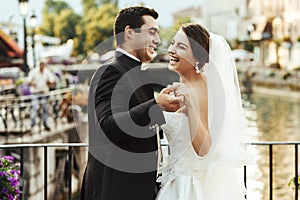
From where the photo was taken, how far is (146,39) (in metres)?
3.86

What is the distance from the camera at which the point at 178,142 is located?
13.1ft

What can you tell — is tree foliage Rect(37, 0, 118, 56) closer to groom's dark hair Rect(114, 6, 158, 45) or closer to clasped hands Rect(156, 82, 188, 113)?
groom's dark hair Rect(114, 6, 158, 45)

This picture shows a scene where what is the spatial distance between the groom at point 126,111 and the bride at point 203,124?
0.14 metres

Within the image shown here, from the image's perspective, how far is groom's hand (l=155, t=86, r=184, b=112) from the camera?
363 cm

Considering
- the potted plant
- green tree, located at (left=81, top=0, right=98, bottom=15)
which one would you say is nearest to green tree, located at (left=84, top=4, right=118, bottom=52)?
green tree, located at (left=81, top=0, right=98, bottom=15)

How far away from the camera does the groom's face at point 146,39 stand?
3846 millimetres

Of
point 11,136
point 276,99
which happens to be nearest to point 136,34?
point 11,136

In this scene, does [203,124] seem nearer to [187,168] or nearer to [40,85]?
[187,168]

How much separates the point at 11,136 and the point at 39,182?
94 cm

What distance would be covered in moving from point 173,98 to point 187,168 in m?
0.50

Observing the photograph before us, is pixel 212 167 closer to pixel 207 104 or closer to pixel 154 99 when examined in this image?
pixel 207 104

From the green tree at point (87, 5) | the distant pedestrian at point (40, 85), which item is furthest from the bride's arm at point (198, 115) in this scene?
the green tree at point (87, 5)

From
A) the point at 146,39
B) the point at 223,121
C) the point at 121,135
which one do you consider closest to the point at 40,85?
the point at 223,121

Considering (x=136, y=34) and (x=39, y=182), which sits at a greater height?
(x=136, y=34)
